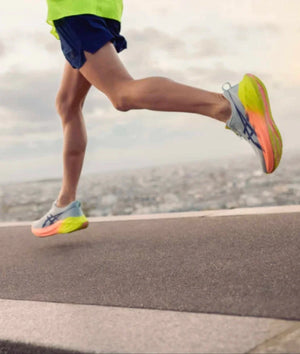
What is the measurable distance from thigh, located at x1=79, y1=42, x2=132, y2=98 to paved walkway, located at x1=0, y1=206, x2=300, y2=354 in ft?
2.89

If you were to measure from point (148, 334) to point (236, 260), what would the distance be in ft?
3.42

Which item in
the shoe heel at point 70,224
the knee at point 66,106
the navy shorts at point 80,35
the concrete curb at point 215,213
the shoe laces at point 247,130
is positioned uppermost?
the navy shorts at point 80,35

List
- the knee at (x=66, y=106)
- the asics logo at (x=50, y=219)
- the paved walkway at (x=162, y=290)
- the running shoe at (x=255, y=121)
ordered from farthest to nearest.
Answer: the asics logo at (x=50, y=219) → the knee at (x=66, y=106) → the running shoe at (x=255, y=121) → the paved walkway at (x=162, y=290)

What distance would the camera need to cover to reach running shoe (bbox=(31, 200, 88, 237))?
3518mm

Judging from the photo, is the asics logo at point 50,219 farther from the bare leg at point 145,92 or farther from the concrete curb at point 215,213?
the bare leg at point 145,92

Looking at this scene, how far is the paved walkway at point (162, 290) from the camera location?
5.16ft

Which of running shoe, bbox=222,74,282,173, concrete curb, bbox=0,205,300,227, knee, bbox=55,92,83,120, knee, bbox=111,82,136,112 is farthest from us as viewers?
concrete curb, bbox=0,205,300,227

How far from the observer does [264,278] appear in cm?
216

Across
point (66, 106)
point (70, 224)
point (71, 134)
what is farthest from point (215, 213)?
point (66, 106)

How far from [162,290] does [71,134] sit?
165cm

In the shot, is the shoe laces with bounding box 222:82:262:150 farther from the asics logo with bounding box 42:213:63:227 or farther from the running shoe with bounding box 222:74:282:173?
the asics logo with bounding box 42:213:63:227

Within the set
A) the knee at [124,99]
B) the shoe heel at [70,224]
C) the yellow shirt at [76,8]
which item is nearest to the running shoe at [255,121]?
the knee at [124,99]

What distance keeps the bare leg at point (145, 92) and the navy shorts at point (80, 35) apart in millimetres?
31

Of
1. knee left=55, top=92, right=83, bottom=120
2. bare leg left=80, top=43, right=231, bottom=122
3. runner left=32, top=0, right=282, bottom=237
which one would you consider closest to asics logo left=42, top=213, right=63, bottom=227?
knee left=55, top=92, right=83, bottom=120
